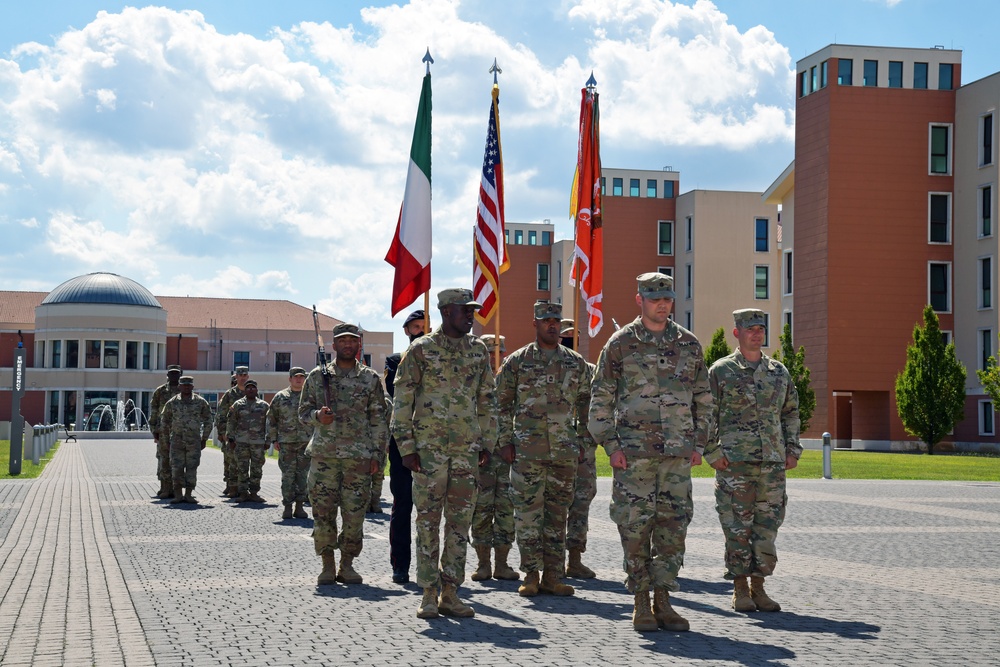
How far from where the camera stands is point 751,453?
8766mm

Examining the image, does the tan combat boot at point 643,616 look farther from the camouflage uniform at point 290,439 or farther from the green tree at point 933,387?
the green tree at point 933,387

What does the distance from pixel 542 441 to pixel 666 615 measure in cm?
209

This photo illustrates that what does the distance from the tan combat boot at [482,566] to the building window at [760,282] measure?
225 ft

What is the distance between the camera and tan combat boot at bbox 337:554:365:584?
9.93 m

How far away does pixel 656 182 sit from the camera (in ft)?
272

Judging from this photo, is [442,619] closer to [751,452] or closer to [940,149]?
[751,452]

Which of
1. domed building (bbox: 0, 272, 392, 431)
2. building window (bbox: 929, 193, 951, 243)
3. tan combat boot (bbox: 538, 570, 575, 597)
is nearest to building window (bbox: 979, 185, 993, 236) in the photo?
building window (bbox: 929, 193, 951, 243)

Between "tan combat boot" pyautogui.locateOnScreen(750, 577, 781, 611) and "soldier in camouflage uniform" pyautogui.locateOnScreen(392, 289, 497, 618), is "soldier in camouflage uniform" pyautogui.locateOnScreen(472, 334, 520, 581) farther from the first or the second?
"tan combat boot" pyautogui.locateOnScreen(750, 577, 781, 611)

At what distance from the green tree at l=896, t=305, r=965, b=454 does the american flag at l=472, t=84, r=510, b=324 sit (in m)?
37.1

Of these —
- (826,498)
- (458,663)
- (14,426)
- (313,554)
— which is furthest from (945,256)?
(458,663)

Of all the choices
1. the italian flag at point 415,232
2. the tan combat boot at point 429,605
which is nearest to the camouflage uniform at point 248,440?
the italian flag at point 415,232

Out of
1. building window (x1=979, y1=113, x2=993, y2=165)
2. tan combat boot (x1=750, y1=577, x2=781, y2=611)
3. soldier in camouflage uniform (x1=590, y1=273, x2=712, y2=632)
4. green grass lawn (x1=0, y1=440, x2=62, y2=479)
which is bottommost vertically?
green grass lawn (x1=0, y1=440, x2=62, y2=479)

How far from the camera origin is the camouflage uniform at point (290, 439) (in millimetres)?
16828

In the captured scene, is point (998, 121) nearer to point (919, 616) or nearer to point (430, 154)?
point (430, 154)
